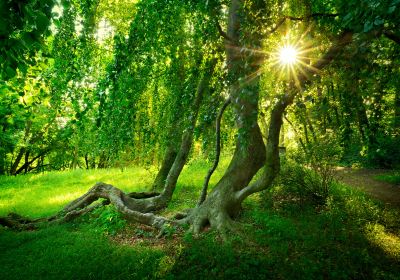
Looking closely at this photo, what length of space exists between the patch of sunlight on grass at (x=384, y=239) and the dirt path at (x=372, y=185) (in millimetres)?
2715

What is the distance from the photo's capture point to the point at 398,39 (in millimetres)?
6863

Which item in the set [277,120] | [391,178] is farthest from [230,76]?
[391,178]

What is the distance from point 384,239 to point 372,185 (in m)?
7.42

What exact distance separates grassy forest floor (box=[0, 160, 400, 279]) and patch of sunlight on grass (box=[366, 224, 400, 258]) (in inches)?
0.9

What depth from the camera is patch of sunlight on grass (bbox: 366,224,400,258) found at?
22.4 ft

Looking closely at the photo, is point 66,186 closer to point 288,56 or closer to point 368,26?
point 288,56

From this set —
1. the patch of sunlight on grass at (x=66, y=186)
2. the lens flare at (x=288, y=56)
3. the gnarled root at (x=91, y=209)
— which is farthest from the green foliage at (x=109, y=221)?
the lens flare at (x=288, y=56)

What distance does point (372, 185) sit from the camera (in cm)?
1399

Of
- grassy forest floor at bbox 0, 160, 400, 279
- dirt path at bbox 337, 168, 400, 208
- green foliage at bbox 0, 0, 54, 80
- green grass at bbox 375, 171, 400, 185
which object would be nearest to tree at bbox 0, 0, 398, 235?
grassy forest floor at bbox 0, 160, 400, 279

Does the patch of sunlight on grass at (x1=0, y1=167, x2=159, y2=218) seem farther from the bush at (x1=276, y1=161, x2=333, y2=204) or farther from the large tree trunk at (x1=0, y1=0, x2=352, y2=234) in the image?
the bush at (x1=276, y1=161, x2=333, y2=204)

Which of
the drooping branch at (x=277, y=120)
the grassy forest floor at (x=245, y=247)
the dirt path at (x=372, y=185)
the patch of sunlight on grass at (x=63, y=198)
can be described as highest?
the drooping branch at (x=277, y=120)

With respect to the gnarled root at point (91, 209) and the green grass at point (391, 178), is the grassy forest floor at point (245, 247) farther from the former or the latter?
the green grass at point (391, 178)

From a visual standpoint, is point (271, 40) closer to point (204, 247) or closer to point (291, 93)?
point (291, 93)

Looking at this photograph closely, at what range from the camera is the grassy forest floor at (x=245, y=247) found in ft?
19.6
